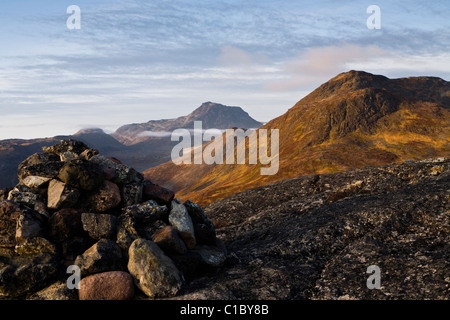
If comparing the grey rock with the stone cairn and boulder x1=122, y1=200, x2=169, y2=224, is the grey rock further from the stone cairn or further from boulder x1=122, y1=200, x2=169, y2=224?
boulder x1=122, y1=200, x2=169, y2=224

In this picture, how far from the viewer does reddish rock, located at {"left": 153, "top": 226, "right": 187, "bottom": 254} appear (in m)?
18.1

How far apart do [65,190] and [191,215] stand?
25.8 feet

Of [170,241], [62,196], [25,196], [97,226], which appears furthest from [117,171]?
[170,241]

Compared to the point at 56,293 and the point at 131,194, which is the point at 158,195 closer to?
the point at 131,194

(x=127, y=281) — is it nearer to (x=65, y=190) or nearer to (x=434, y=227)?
(x=65, y=190)

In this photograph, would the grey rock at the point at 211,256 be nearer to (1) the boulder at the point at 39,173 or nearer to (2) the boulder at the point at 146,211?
(2) the boulder at the point at 146,211

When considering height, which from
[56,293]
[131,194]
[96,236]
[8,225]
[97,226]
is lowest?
[56,293]

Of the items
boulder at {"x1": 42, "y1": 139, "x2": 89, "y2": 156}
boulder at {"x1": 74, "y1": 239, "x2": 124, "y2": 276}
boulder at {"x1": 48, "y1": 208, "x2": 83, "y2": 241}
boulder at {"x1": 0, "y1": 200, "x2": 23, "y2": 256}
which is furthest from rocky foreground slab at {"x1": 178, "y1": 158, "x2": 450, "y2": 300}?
boulder at {"x1": 42, "y1": 139, "x2": 89, "y2": 156}

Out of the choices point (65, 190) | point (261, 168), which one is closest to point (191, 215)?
point (65, 190)

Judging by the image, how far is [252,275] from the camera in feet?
58.6

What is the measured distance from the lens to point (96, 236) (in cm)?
1822

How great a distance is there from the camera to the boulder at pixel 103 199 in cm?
1966

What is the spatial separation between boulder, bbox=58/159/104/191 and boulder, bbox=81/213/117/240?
6.48 ft

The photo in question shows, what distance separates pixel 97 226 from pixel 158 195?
477cm
